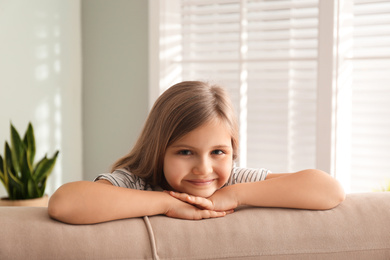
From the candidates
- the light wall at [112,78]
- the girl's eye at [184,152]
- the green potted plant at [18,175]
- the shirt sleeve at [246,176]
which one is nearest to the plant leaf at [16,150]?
the green potted plant at [18,175]

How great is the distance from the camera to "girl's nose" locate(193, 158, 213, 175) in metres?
1.23

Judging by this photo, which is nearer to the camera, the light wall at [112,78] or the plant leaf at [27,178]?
the plant leaf at [27,178]

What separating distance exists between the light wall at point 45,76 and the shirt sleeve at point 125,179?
1309mm

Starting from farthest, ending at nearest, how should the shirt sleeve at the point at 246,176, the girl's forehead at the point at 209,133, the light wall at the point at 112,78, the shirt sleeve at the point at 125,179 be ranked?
the light wall at the point at 112,78 < the shirt sleeve at the point at 246,176 < the shirt sleeve at the point at 125,179 < the girl's forehead at the point at 209,133

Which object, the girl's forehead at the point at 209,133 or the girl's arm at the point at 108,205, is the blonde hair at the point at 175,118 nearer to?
the girl's forehead at the point at 209,133

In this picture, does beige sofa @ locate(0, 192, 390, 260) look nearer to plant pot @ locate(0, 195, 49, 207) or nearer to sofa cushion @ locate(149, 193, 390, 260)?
sofa cushion @ locate(149, 193, 390, 260)

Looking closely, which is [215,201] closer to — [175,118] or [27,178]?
[175,118]

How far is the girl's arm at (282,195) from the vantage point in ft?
3.63

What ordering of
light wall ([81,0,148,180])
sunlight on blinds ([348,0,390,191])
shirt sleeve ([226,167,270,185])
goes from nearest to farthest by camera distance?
shirt sleeve ([226,167,270,185]) → sunlight on blinds ([348,0,390,191]) → light wall ([81,0,148,180])

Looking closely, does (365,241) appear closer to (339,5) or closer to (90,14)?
(339,5)

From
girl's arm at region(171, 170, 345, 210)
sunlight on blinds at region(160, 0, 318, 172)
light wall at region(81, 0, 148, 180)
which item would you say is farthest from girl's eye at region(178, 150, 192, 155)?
light wall at region(81, 0, 148, 180)

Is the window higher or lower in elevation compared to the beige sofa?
higher

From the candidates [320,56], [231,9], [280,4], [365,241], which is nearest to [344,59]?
[320,56]

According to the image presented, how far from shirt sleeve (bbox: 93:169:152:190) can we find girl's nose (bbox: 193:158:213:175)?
22 centimetres
